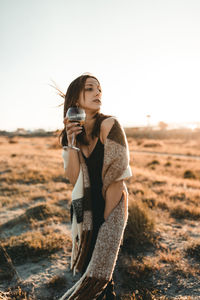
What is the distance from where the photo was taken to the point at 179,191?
755 centimetres

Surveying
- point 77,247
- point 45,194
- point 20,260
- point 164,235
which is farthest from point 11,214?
point 77,247

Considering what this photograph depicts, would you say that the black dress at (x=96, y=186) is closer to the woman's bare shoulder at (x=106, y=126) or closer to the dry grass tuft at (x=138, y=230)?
the woman's bare shoulder at (x=106, y=126)

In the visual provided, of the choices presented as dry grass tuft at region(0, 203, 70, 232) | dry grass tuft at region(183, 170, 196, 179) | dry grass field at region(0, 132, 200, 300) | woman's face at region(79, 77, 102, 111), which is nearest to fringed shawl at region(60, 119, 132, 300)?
woman's face at region(79, 77, 102, 111)

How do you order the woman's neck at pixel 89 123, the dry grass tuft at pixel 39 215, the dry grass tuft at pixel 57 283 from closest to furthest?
the woman's neck at pixel 89 123 < the dry grass tuft at pixel 57 283 < the dry grass tuft at pixel 39 215

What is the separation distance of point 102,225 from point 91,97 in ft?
3.76

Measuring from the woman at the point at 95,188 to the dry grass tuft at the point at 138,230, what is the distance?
1946 millimetres

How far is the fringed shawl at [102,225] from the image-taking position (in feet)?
5.77

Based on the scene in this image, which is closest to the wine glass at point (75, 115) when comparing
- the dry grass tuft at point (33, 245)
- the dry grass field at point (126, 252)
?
the dry grass field at point (126, 252)

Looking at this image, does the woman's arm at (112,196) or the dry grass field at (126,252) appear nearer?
the woman's arm at (112,196)

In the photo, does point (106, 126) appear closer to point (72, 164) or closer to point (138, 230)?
point (72, 164)

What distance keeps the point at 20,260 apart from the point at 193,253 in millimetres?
2913

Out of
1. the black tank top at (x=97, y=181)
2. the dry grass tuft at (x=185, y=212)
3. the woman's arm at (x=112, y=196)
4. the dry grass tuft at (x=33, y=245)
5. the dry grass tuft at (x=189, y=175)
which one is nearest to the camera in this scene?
the woman's arm at (x=112, y=196)

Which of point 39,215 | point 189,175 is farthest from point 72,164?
point 189,175

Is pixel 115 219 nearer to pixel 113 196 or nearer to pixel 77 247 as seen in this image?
pixel 113 196
